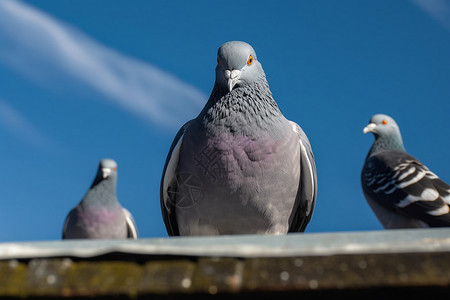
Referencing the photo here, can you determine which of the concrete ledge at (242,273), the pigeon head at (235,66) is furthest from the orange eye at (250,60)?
the concrete ledge at (242,273)

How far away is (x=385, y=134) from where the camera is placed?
27.5 ft

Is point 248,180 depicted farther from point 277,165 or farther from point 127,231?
point 127,231

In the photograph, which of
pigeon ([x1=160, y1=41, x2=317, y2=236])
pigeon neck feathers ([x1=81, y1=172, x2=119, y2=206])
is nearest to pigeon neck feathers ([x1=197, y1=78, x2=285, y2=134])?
pigeon ([x1=160, y1=41, x2=317, y2=236])

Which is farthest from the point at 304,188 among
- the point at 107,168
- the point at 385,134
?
the point at 107,168

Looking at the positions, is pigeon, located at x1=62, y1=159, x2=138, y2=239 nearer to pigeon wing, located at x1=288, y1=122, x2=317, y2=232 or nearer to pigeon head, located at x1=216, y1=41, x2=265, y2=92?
pigeon wing, located at x1=288, y1=122, x2=317, y2=232

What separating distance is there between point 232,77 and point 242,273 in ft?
10.9

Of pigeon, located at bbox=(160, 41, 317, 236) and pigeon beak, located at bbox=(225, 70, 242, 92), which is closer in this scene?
pigeon, located at bbox=(160, 41, 317, 236)

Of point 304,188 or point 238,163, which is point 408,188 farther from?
point 238,163

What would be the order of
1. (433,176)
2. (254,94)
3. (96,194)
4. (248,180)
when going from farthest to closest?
(96,194), (433,176), (254,94), (248,180)

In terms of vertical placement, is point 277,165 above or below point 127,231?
above

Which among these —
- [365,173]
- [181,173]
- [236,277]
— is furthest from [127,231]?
[236,277]

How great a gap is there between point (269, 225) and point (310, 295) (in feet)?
10.2

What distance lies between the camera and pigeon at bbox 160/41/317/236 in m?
A: 4.36

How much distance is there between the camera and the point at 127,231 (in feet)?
32.1
